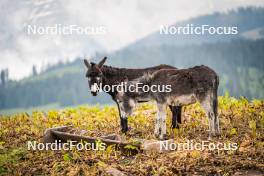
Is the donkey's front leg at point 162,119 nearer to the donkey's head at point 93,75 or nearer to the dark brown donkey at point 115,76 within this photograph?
the dark brown donkey at point 115,76

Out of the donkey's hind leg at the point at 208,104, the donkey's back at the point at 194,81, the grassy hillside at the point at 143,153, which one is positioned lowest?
the grassy hillside at the point at 143,153

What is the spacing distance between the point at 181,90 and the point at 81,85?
166897 mm

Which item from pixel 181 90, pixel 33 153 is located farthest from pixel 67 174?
pixel 181 90

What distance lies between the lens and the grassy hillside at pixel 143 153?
39.4ft

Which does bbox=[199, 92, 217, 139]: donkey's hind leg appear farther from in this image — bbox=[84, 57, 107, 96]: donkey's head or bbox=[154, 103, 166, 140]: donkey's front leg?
bbox=[84, 57, 107, 96]: donkey's head

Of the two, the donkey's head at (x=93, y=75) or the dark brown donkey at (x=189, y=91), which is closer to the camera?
the dark brown donkey at (x=189, y=91)

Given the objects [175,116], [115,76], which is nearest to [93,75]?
[115,76]

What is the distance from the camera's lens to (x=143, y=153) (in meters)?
13.1

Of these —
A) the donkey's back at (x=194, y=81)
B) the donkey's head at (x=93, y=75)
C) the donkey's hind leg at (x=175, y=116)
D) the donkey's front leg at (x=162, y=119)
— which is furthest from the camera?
the donkey's hind leg at (x=175, y=116)

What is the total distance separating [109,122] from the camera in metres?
18.0

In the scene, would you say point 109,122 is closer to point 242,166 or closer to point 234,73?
point 242,166

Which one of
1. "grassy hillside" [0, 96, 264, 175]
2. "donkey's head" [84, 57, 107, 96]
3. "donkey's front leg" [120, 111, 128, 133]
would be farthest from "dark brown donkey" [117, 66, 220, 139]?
"donkey's head" [84, 57, 107, 96]

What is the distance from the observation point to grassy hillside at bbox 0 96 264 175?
39.4 ft

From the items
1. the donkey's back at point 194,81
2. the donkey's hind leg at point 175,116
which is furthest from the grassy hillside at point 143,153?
the donkey's back at point 194,81
